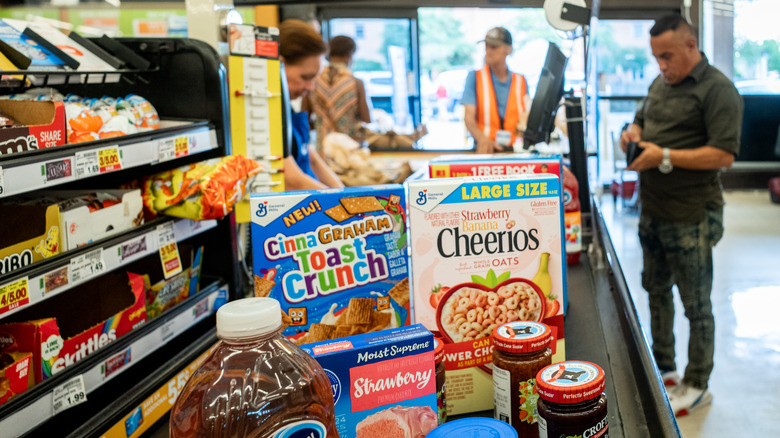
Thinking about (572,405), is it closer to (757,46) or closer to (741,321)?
(741,321)

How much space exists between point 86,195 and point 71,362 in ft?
1.26

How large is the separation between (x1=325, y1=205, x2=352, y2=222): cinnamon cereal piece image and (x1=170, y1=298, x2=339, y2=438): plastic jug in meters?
0.33

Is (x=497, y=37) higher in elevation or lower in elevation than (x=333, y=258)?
higher

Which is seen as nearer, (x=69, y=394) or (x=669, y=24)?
(x=69, y=394)

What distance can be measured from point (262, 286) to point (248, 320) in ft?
1.17

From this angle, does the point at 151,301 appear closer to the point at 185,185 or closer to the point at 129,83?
the point at 185,185

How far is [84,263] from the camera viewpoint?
1.32 metres

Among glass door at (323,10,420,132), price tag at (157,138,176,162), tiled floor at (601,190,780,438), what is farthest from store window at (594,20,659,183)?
price tag at (157,138,176,162)

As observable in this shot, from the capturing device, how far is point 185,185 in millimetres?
1626

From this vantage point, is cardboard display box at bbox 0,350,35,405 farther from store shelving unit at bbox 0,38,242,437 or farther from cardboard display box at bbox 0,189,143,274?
cardboard display box at bbox 0,189,143,274

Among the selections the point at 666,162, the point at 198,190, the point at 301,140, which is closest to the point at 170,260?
the point at 198,190

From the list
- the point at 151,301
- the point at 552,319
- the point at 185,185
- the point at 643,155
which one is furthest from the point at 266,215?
the point at 643,155

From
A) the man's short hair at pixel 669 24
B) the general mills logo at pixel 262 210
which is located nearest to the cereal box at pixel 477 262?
the general mills logo at pixel 262 210

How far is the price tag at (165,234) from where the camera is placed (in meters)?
1.61
